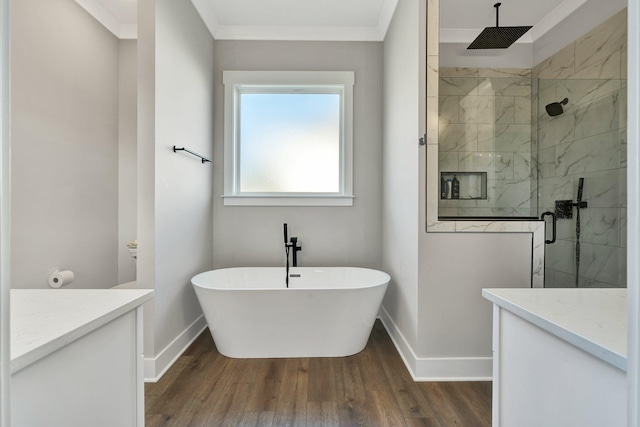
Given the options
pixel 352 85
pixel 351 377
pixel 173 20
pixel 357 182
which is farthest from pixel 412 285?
pixel 173 20

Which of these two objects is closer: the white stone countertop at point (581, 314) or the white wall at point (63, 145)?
the white stone countertop at point (581, 314)

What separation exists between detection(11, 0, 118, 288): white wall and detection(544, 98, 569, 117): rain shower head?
3646 mm

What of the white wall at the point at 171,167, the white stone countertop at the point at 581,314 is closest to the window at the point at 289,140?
the white wall at the point at 171,167

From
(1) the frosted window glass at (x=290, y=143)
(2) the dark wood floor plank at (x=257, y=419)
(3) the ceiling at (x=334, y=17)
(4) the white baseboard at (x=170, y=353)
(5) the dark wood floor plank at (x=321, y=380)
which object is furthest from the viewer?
(1) the frosted window glass at (x=290, y=143)

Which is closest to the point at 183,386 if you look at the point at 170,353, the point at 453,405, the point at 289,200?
the point at 170,353

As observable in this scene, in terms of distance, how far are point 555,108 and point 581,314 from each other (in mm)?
2396

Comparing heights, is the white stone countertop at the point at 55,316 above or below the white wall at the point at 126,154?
below

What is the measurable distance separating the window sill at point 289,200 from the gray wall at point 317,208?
52 millimetres

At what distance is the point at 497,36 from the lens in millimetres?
2473

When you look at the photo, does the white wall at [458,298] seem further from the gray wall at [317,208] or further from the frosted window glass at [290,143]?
the frosted window glass at [290,143]

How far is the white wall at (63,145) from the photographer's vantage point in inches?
77.4

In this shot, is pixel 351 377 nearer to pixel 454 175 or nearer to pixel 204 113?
pixel 454 175

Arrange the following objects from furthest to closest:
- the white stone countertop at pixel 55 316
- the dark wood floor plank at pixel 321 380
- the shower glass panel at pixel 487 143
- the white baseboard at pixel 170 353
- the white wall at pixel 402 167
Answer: the shower glass panel at pixel 487 143 < the white wall at pixel 402 167 < the white baseboard at pixel 170 353 < the dark wood floor plank at pixel 321 380 < the white stone countertop at pixel 55 316

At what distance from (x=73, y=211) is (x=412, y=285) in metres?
2.51
